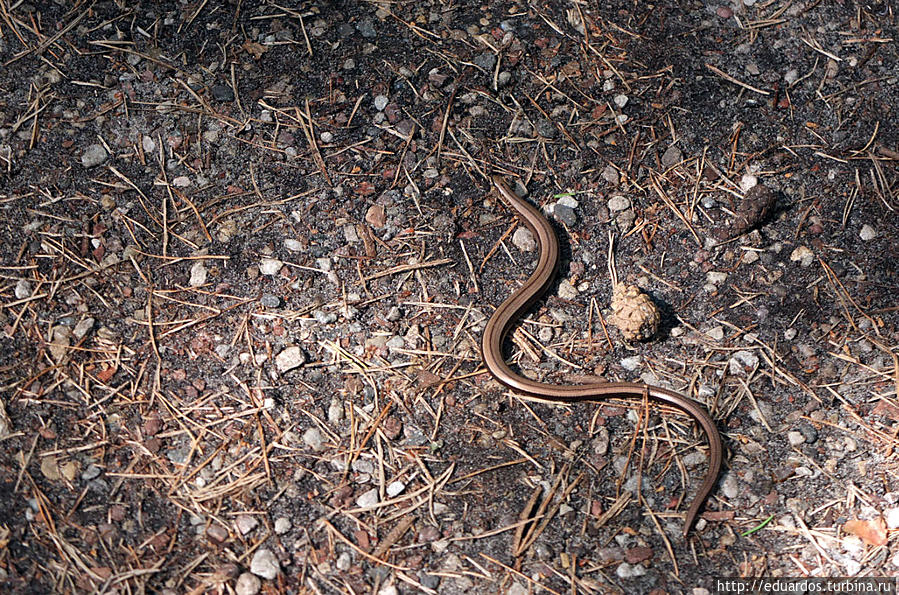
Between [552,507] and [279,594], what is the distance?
0.93 metres

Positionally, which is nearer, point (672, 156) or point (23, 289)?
point (23, 289)

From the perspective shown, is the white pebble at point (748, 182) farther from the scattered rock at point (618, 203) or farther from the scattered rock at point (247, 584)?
the scattered rock at point (247, 584)

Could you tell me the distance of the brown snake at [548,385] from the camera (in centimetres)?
256

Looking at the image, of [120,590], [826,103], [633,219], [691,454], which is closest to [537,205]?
[633,219]

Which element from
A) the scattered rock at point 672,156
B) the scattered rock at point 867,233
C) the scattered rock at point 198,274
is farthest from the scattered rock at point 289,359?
the scattered rock at point 867,233

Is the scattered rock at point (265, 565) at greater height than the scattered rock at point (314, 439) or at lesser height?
lesser

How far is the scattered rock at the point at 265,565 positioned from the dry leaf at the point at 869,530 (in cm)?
188

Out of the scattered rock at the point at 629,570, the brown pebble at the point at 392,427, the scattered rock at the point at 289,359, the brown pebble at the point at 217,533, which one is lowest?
the brown pebble at the point at 217,533

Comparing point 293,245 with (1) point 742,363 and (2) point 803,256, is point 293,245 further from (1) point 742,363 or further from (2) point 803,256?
(2) point 803,256

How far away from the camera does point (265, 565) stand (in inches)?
90.4

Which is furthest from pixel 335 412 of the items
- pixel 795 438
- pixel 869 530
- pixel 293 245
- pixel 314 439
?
pixel 869 530

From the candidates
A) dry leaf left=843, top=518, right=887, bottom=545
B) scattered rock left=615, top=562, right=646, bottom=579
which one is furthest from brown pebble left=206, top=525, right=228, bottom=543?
dry leaf left=843, top=518, right=887, bottom=545

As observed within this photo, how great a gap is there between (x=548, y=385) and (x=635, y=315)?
0.43 m

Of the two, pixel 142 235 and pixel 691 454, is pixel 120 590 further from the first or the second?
pixel 691 454
